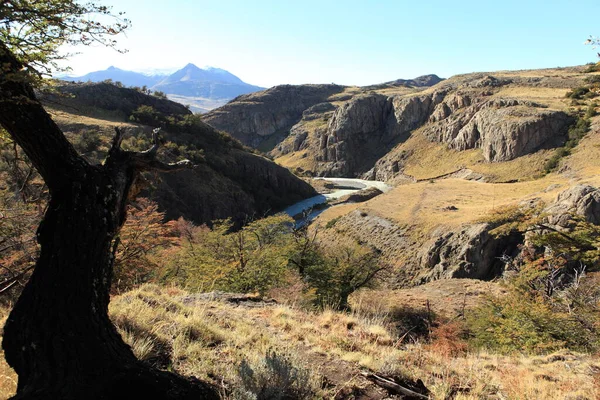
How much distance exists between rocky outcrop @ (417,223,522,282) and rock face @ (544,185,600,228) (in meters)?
3.41

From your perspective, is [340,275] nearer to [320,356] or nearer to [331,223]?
[320,356]

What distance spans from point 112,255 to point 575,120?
7905cm

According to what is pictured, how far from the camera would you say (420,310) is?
16109 millimetres

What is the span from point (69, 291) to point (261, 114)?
172 m

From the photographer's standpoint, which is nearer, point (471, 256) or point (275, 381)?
point (275, 381)

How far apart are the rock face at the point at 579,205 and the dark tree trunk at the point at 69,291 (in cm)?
2273

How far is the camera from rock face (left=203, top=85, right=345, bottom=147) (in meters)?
161

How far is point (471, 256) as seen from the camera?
79.6ft

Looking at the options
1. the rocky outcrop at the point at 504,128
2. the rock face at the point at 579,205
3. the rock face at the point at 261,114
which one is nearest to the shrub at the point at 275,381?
the rock face at the point at 579,205

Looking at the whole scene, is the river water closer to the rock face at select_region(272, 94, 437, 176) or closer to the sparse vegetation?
the rock face at select_region(272, 94, 437, 176)

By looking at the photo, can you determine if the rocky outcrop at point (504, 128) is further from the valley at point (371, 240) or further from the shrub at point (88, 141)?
the shrub at point (88, 141)

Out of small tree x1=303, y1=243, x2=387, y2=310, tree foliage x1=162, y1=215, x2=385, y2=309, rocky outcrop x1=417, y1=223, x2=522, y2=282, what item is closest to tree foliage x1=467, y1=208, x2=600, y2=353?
small tree x1=303, y1=243, x2=387, y2=310

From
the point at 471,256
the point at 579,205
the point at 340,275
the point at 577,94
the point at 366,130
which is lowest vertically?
the point at 471,256

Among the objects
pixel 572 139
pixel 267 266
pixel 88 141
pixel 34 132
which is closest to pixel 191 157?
pixel 88 141
